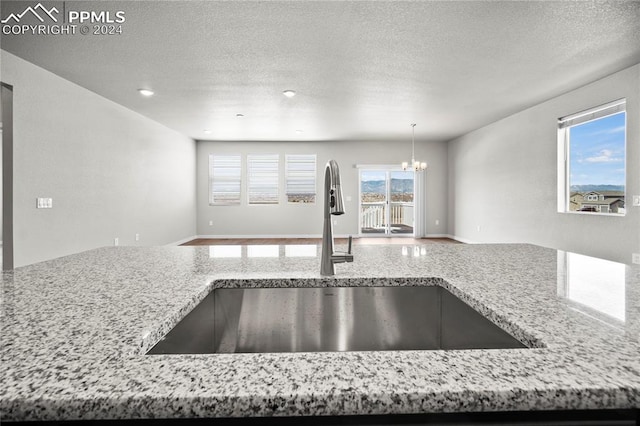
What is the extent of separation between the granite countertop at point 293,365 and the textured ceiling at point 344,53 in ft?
8.65

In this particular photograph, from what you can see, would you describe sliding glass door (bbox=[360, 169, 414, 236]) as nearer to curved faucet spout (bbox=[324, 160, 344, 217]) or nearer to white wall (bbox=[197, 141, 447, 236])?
white wall (bbox=[197, 141, 447, 236])

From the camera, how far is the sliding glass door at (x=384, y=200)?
370 inches

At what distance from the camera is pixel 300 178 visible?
366 inches

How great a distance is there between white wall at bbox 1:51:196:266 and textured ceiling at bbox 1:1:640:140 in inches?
10.5

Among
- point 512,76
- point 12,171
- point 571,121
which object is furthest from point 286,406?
point 571,121

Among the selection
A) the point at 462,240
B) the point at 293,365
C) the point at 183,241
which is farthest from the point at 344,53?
the point at 462,240

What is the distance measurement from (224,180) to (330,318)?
8.80m

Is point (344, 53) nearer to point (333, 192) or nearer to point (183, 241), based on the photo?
point (333, 192)

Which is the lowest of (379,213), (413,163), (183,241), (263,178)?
(183,241)

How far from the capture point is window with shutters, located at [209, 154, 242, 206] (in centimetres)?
925

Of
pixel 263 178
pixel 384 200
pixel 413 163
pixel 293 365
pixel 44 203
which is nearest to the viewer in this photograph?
pixel 293 365

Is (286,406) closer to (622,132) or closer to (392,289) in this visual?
(392,289)

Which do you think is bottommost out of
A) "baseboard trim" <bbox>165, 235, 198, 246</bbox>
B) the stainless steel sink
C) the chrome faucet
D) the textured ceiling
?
A: "baseboard trim" <bbox>165, 235, 198, 246</bbox>

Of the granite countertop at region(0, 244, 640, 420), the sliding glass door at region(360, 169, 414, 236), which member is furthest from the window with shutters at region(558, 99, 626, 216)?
the granite countertop at region(0, 244, 640, 420)
